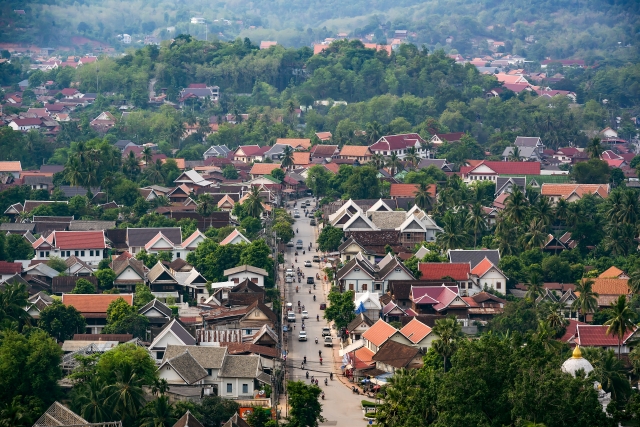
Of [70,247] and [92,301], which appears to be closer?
[92,301]

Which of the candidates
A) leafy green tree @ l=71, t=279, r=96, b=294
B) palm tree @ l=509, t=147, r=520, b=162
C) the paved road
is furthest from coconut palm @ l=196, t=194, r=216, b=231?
palm tree @ l=509, t=147, r=520, b=162

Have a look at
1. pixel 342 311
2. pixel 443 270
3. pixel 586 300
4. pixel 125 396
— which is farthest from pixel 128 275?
pixel 125 396

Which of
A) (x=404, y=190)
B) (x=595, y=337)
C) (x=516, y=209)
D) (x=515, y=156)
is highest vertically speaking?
(x=595, y=337)

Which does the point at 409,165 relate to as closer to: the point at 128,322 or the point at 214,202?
the point at 214,202

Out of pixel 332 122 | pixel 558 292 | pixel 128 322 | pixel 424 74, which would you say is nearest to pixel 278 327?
pixel 128 322

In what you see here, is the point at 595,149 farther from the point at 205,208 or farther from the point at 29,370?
the point at 29,370
